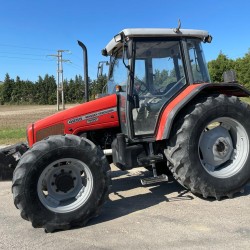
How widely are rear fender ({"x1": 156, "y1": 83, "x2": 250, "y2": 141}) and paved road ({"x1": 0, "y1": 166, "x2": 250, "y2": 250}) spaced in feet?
3.33

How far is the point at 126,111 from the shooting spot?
5.01m

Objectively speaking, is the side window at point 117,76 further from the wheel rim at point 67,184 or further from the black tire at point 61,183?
the wheel rim at point 67,184

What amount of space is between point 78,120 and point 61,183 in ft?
3.32

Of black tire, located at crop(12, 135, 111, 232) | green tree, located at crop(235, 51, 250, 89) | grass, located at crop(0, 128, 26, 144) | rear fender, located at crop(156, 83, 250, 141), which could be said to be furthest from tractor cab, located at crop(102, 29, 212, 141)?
green tree, located at crop(235, 51, 250, 89)

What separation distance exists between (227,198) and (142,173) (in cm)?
215

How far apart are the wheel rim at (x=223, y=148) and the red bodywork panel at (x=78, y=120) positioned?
146cm

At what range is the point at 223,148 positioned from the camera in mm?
5344

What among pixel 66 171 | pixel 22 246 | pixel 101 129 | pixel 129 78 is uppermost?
pixel 129 78

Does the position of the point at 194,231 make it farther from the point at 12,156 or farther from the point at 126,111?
the point at 12,156

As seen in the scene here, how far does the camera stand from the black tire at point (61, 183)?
13.5 ft

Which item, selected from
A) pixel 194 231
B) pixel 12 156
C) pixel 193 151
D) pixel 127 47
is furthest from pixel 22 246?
pixel 127 47

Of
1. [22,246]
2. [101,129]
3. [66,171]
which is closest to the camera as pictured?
[22,246]

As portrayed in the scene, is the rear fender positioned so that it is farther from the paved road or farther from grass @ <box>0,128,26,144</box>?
grass @ <box>0,128,26,144</box>

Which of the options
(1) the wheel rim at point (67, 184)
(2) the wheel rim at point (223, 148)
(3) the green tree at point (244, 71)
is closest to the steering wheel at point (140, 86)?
(2) the wheel rim at point (223, 148)
